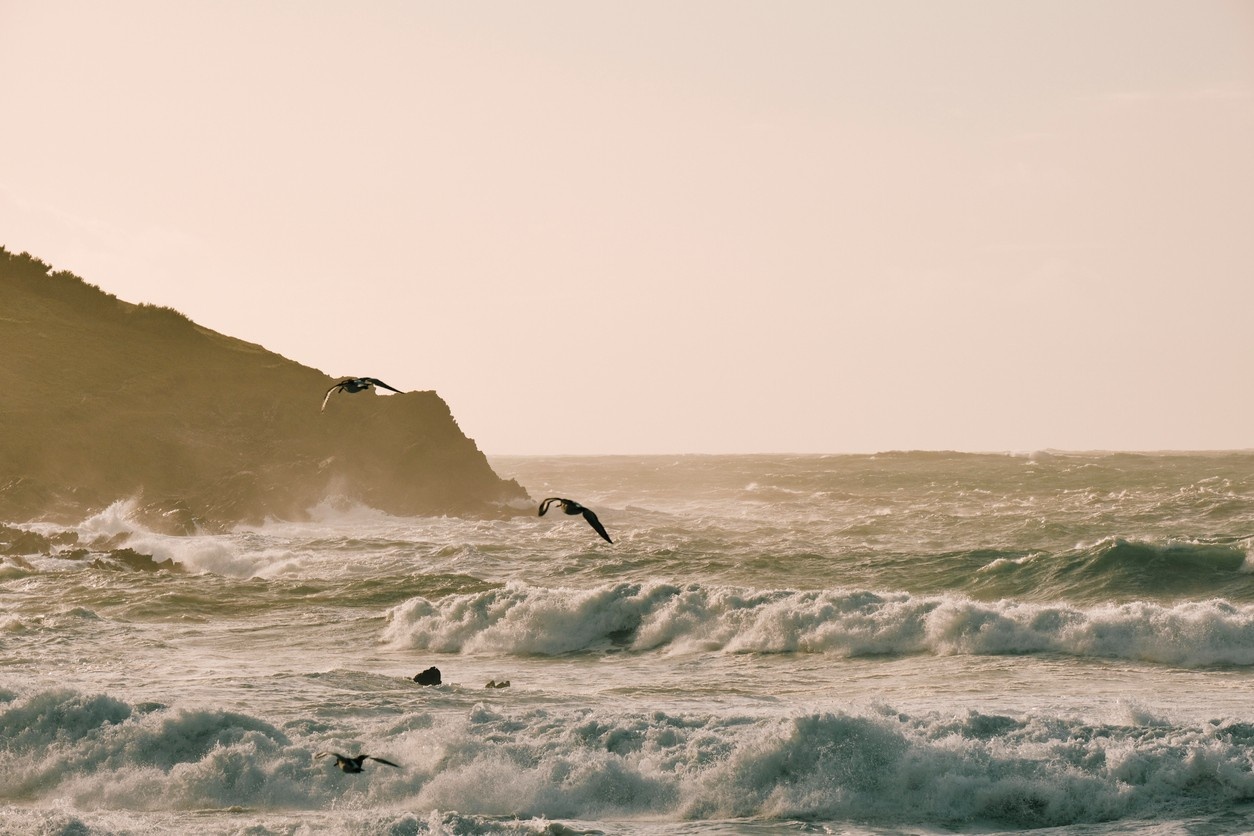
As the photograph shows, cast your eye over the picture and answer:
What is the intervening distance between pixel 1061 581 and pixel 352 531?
78.3 ft

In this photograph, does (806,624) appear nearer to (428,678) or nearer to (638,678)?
(638,678)

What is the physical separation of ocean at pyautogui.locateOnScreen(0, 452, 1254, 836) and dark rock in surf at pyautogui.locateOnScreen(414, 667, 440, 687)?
309mm

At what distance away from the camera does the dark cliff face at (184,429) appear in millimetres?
45281

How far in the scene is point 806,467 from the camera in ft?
→ 270

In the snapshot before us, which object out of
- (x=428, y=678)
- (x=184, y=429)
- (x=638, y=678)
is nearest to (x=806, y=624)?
(x=638, y=678)

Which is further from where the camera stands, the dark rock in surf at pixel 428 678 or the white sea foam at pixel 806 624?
the white sea foam at pixel 806 624

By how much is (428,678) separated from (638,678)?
3702 mm

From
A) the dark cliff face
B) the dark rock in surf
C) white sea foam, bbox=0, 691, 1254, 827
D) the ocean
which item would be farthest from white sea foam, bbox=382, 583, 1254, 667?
the dark cliff face

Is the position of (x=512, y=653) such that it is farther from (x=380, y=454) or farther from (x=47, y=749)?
(x=380, y=454)

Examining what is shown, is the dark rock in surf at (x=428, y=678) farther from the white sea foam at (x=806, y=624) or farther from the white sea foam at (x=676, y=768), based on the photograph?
the white sea foam at (x=806, y=624)

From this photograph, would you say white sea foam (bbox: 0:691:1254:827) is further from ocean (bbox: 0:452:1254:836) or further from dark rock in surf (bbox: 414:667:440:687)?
dark rock in surf (bbox: 414:667:440:687)

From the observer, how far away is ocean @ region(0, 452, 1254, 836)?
1438cm

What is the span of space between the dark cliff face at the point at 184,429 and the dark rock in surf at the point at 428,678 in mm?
25039

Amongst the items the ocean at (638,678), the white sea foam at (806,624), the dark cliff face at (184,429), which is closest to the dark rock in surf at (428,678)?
the ocean at (638,678)
